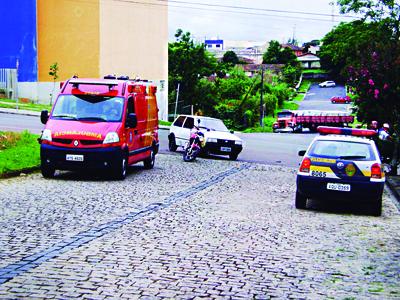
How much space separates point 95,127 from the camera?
15.9 metres

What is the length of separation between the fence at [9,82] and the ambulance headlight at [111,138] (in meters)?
35.1

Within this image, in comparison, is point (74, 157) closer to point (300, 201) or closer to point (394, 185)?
point (300, 201)

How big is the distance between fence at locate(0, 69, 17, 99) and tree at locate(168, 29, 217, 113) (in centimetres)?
2580

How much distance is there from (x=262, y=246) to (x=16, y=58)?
155ft

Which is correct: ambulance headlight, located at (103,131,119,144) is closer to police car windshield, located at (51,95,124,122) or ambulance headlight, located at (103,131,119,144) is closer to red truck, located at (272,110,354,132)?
police car windshield, located at (51,95,124,122)

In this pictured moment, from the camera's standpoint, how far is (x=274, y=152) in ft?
107

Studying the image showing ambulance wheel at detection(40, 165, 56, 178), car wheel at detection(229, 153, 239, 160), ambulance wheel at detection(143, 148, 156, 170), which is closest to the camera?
ambulance wheel at detection(40, 165, 56, 178)

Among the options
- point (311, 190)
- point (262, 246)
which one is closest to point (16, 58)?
point (311, 190)

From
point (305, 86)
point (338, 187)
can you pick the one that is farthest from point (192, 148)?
point (305, 86)

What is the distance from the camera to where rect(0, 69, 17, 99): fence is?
49.1 meters

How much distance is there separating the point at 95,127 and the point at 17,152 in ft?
13.3

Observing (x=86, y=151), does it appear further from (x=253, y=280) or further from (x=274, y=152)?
(x=274, y=152)

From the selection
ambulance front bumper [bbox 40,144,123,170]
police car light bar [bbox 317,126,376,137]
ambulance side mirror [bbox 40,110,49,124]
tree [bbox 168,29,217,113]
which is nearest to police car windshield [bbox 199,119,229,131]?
ambulance side mirror [bbox 40,110,49,124]

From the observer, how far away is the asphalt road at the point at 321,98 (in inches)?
3619
